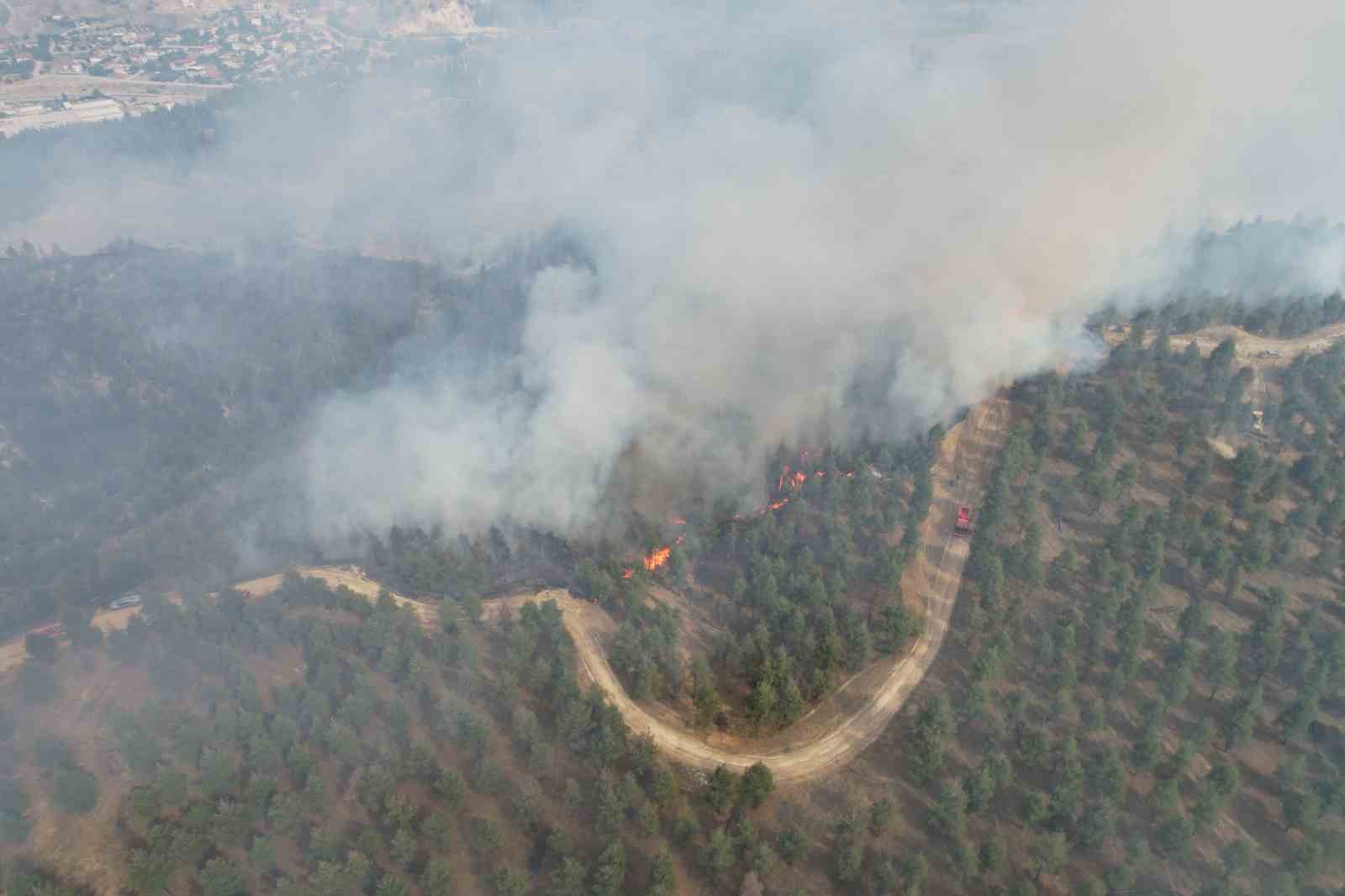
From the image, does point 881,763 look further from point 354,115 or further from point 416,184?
point 354,115

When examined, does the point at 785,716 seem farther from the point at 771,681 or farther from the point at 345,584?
the point at 345,584

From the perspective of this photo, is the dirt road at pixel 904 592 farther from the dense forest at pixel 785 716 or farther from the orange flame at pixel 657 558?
the orange flame at pixel 657 558

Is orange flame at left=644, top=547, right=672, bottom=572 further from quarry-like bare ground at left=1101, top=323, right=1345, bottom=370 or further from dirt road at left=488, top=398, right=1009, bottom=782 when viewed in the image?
quarry-like bare ground at left=1101, top=323, right=1345, bottom=370

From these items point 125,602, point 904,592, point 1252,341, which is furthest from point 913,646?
point 125,602

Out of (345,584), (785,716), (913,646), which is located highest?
(785,716)

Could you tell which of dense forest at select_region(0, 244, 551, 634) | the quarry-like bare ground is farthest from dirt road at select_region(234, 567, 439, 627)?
the quarry-like bare ground

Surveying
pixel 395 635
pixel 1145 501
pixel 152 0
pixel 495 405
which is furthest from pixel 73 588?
pixel 152 0
